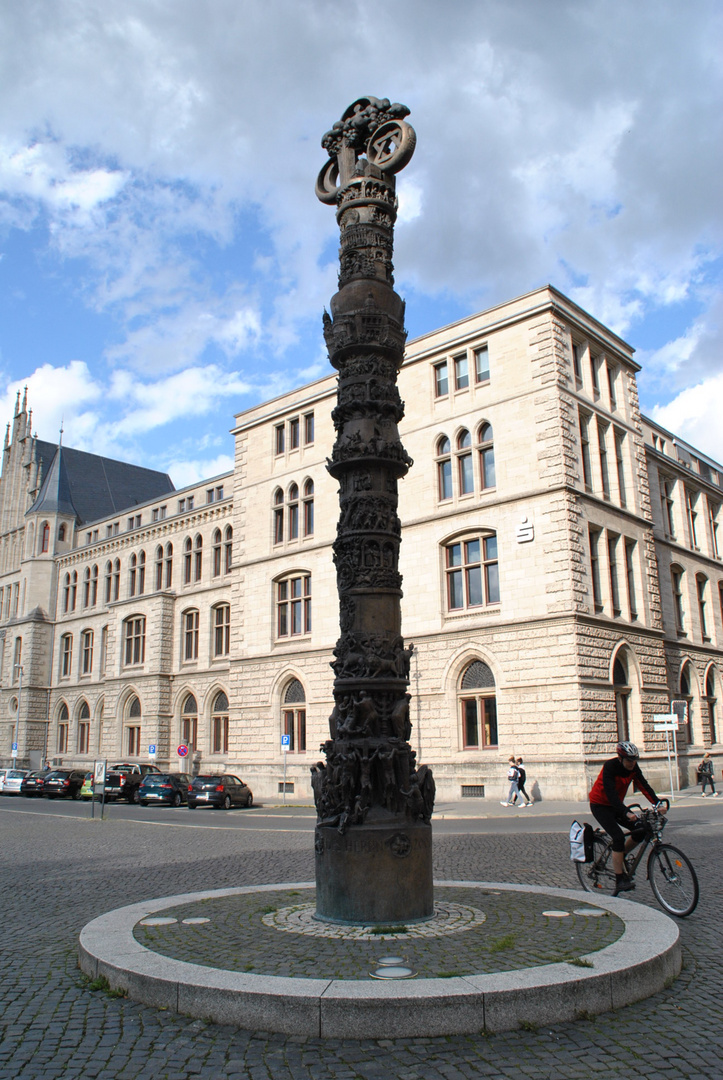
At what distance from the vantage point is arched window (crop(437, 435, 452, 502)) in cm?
3153

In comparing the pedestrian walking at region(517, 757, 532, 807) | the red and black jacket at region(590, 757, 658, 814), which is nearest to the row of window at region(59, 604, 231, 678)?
the pedestrian walking at region(517, 757, 532, 807)

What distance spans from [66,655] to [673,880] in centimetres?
5539

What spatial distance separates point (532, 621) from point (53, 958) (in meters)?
22.0

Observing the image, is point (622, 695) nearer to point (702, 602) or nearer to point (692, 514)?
point (702, 602)

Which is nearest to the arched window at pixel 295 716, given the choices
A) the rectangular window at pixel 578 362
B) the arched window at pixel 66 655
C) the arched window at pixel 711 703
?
the rectangular window at pixel 578 362

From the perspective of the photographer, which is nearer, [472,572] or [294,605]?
[472,572]

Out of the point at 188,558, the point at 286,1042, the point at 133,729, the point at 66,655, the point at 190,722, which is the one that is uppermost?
the point at 188,558

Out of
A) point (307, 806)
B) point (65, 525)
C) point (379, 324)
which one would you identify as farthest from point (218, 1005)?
point (65, 525)

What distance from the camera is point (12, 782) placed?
42.6 metres

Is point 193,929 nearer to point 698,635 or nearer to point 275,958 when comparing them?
point 275,958

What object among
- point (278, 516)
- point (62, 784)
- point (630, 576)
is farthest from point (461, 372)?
point (62, 784)

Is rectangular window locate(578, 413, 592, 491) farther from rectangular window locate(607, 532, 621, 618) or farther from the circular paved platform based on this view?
the circular paved platform

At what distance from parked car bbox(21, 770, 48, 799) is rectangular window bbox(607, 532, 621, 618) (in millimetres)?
27756

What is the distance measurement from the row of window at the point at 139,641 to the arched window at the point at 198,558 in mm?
1979
